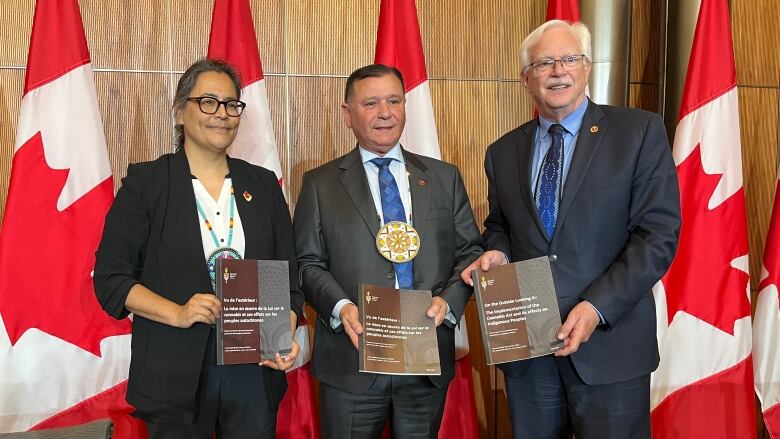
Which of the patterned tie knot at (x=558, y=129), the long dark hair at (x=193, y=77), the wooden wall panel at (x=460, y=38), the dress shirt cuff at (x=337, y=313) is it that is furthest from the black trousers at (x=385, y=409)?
the wooden wall panel at (x=460, y=38)

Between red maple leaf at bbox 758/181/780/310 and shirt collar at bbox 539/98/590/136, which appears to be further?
red maple leaf at bbox 758/181/780/310

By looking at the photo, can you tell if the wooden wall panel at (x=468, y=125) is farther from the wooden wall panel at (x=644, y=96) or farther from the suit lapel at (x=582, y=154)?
the suit lapel at (x=582, y=154)

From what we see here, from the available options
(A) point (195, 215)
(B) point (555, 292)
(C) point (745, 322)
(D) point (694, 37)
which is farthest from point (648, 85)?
(A) point (195, 215)

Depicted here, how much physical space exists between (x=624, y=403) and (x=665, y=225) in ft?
1.94

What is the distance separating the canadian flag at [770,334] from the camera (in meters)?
3.29

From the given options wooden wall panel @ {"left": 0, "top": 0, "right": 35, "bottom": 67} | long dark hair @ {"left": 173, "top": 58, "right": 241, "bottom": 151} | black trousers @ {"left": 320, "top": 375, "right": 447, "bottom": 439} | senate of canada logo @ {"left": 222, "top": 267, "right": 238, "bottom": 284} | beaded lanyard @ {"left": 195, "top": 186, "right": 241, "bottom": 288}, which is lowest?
black trousers @ {"left": 320, "top": 375, "right": 447, "bottom": 439}

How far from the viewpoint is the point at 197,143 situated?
2129 millimetres

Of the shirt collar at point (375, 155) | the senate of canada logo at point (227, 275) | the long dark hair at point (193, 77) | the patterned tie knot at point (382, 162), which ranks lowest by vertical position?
the senate of canada logo at point (227, 275)

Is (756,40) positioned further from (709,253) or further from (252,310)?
(252,310)

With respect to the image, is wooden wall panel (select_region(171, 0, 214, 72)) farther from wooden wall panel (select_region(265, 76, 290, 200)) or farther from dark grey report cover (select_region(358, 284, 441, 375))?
dark grey report cover (select_region(358, 284, 441, 375))

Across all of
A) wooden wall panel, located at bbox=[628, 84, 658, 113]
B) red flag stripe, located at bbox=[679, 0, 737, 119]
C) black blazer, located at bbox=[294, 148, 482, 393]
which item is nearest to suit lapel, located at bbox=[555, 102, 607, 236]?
black blazer, located at bbox=[294, 148, 482, 393]

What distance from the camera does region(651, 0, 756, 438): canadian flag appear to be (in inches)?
127

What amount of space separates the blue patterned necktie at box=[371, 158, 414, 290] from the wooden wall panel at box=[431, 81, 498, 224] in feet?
4.38

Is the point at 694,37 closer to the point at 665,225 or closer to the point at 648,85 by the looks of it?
the point at 648,85
